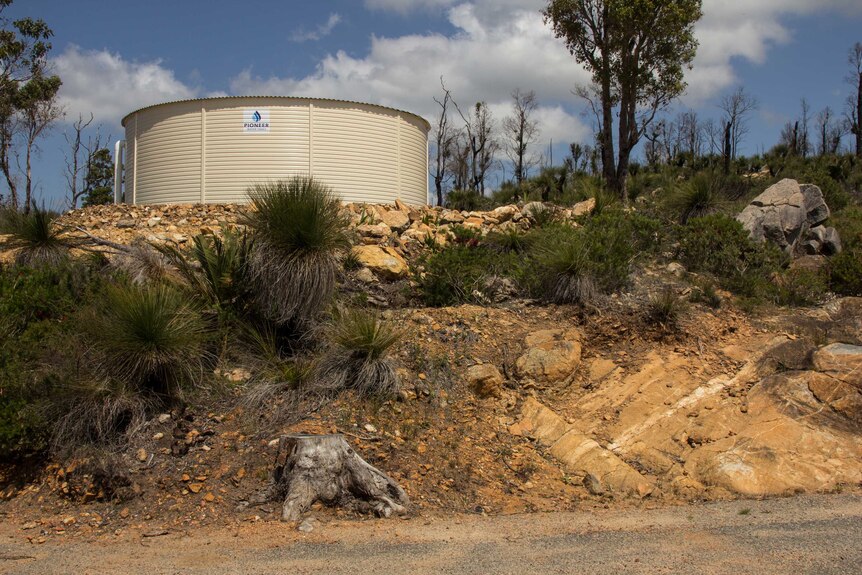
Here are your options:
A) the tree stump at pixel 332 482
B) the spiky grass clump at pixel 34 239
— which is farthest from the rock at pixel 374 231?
the tree stump at pixel 332 482

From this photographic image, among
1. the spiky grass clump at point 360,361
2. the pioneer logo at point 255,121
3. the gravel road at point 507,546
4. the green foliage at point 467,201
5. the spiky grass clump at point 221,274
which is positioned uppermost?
the pioneer logo at point 255,121

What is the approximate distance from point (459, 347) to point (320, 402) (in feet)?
7.63

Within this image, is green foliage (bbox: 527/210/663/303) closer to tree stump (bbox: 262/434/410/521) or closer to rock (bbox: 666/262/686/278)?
rock (bbox: 666/262/686/278)

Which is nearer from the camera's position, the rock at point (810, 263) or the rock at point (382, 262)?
the rock at point (382, 262)

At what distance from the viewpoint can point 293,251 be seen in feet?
33.1

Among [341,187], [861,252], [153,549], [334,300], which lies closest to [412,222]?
[341,187]

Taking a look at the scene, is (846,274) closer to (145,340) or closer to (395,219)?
(395,219)

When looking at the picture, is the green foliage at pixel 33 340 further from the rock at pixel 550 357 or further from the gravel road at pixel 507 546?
the rock at pixel 550 357

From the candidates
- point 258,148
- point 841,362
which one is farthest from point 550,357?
point 258,148

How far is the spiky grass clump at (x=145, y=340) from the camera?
28.7ft

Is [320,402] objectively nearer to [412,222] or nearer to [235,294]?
[235,294]

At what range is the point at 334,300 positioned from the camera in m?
10.8

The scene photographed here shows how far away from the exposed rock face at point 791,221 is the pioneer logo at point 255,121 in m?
10.9

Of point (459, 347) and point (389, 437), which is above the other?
point (459, 347)
